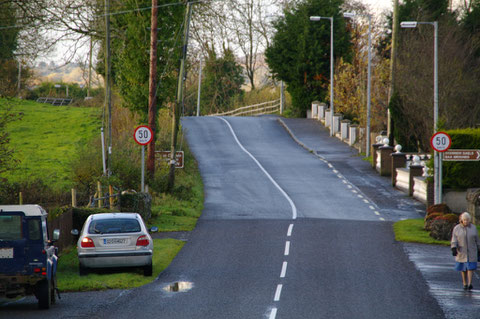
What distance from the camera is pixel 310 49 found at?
2606 inches

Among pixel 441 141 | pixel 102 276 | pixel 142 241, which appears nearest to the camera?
pixel 142 241

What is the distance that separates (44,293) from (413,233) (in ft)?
48.4

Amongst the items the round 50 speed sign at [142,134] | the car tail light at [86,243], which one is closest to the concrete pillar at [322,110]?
the round 50 speed sign at [142,134]

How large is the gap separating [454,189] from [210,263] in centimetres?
1433

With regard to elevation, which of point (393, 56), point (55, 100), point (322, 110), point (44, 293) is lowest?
point (44, 293)

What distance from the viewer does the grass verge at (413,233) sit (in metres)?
24.5

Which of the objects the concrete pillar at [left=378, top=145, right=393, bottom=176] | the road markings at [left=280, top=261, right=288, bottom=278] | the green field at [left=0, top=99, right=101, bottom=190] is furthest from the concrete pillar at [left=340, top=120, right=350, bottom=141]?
the road markings at [left=280, top=261, right=288, bottom=278]

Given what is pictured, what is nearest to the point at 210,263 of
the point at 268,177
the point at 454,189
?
the point at 454,189

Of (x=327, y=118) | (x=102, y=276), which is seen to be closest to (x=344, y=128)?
(x=327, y=118)

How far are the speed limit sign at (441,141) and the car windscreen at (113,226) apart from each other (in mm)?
12280

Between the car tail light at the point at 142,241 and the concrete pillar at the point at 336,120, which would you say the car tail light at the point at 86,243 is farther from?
the concrete pillar at the point at 336,120

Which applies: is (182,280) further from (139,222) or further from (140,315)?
(140,315)

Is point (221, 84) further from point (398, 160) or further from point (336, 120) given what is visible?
point (398, 160)

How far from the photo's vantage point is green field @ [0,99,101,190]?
42.8 m
